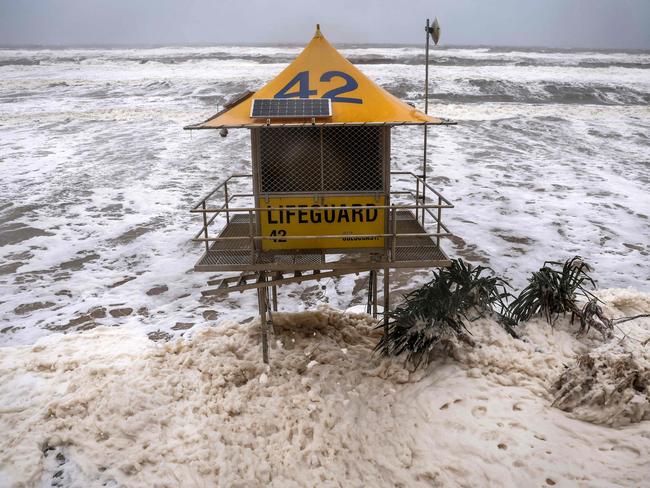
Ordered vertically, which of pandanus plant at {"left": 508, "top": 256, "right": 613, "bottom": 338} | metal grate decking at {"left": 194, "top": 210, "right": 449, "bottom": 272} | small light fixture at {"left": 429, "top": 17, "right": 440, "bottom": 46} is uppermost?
small light fixture at {"left": 429, "top": 17, "right": 440, "bottom": 46}

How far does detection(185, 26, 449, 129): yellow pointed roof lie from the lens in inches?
242

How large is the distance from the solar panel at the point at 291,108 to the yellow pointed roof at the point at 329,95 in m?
0.07

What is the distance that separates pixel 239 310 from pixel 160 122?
20.2m

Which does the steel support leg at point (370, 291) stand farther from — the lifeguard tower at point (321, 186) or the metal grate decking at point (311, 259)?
the lifeguard tower at point (321, 186)

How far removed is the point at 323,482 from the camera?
5.40m

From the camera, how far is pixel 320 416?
637 cm

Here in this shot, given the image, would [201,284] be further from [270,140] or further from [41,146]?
[41,146]

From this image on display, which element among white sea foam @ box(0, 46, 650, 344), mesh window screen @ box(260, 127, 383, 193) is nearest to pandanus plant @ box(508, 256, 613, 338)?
mesh window screen @ box(260, 127, 383, 193)

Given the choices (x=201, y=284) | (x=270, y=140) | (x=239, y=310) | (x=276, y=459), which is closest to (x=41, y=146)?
(x=201, y=284)

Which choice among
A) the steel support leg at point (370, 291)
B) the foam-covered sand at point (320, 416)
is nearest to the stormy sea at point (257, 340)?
the foam-covered sand at point (320, 416)

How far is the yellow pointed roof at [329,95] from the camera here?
6.15 metres

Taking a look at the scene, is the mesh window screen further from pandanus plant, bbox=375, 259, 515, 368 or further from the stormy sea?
the stormy sea

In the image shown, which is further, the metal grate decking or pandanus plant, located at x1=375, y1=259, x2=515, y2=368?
pandanus plant, located at x1=375, y1=259, x2=515, y2=368

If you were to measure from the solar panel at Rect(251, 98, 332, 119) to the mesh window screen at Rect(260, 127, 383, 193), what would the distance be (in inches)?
16.1
